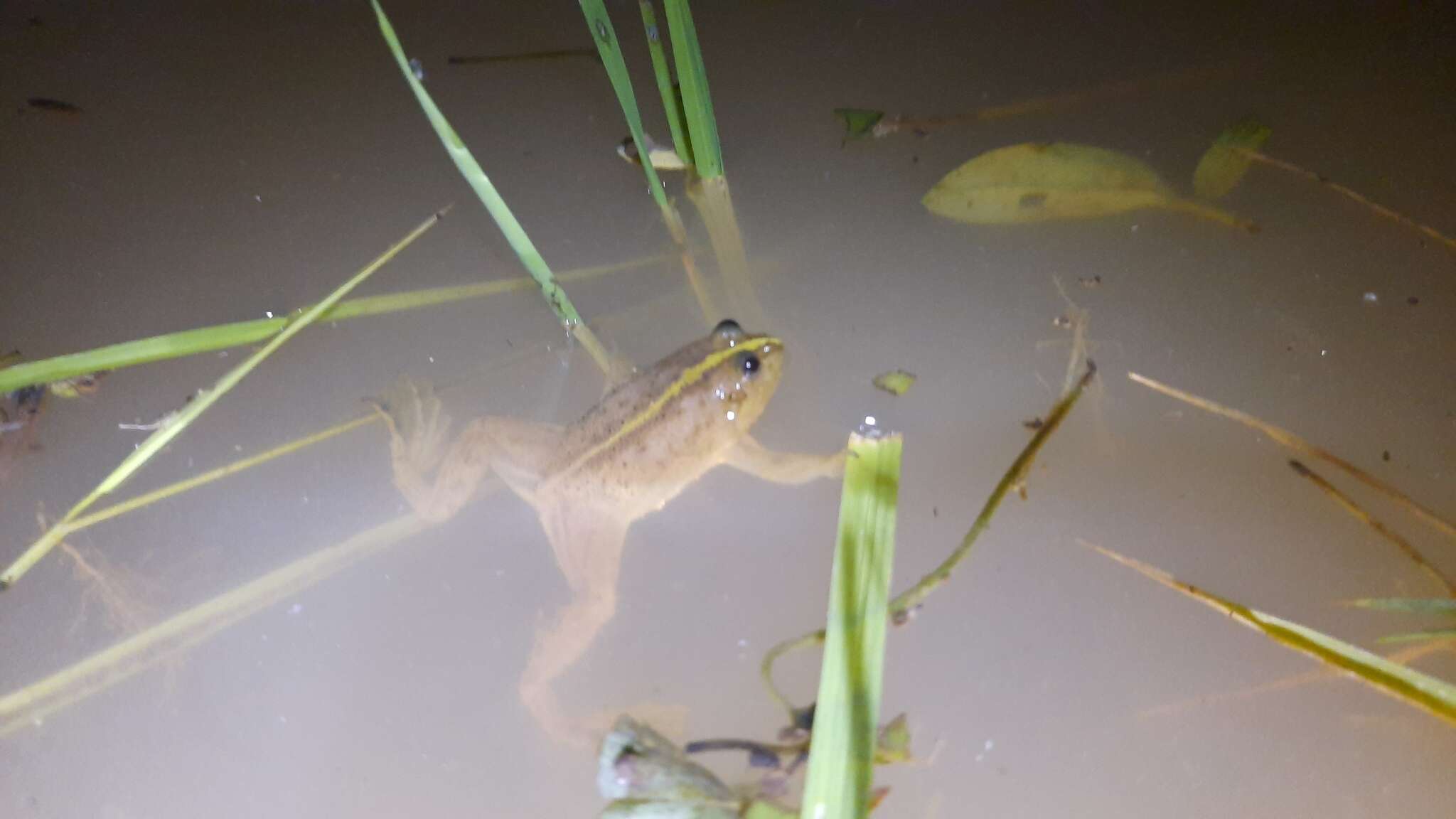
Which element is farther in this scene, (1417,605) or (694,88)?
(694,88)

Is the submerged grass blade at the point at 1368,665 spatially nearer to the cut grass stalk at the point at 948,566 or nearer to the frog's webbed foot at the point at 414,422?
the cut grass stalk at the point at 948,566

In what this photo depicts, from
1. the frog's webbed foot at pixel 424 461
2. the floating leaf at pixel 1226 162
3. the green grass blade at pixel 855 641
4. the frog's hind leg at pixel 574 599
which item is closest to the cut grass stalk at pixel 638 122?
the frog's hind leg at pixel 574 599

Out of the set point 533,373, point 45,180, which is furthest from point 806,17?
point 45,180

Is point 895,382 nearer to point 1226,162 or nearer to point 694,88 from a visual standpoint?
point 694,88

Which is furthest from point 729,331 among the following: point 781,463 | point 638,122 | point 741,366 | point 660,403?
point 638,122

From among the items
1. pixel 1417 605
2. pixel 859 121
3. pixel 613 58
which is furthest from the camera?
pixel 859 121

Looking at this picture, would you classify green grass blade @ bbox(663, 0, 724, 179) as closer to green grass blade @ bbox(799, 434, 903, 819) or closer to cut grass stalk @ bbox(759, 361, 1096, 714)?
green grass blade @ bbox(799, 434, 903, 819)
